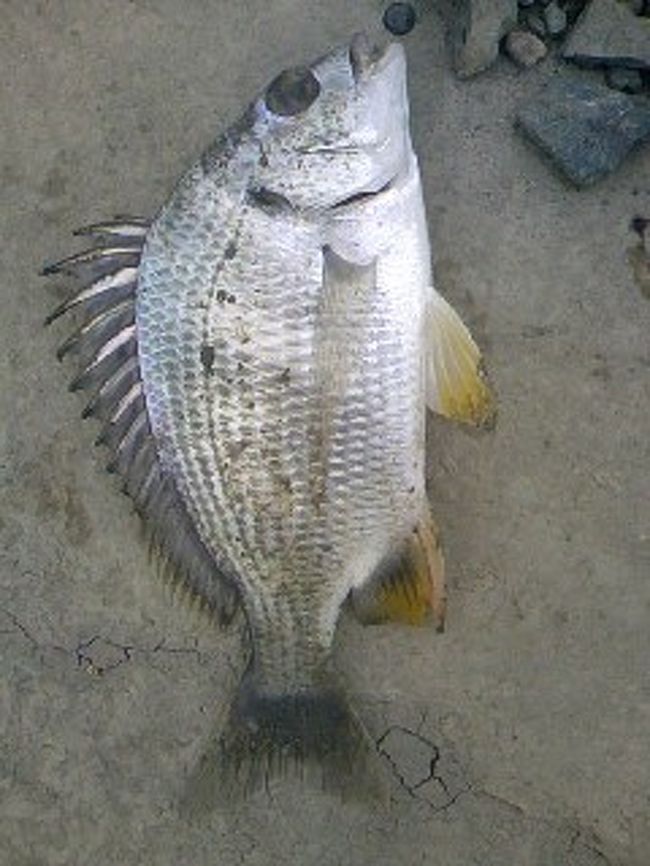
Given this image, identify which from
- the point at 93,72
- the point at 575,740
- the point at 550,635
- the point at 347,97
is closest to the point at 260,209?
the point at 347,97

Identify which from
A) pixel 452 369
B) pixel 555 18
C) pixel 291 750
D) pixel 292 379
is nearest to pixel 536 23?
pixel 555 18

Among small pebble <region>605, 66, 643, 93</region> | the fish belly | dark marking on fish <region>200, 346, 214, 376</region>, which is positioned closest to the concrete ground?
small pebble <region>605, 66, 643, 93</region>

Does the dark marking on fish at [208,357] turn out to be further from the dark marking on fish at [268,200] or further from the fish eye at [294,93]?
the fish eye at [294,93]

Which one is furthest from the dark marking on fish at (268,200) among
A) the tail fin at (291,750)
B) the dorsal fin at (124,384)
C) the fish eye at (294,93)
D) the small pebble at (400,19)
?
the tail fin at (291,750)

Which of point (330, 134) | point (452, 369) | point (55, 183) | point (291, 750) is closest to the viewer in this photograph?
point (330, 134)

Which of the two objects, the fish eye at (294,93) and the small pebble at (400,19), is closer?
the fish eye at (294,93)

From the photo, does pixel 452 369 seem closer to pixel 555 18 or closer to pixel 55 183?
pixel 555 18

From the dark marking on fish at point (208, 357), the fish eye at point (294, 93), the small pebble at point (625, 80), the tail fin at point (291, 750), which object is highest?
the fish eye at point (294, 93)
